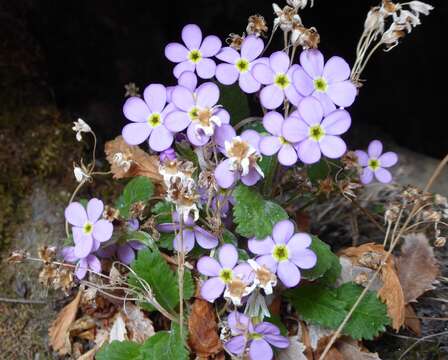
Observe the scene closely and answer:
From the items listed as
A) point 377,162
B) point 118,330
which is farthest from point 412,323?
point 118,330

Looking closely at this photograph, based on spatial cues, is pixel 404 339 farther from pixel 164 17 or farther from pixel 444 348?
pixel 164 17

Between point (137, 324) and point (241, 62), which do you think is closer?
point (241, 62)

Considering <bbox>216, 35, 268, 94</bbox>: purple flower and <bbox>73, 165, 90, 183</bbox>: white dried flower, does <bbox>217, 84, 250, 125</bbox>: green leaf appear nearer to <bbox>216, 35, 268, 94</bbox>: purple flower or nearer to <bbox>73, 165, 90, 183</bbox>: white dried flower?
<bbox>216, 35, 268, 94</bbox>: purple flower

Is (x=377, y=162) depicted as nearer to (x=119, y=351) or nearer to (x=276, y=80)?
(x=276, y=80)

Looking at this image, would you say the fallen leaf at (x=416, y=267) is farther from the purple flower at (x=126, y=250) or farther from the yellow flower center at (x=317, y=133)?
the purple flower at (x=126, y=250)

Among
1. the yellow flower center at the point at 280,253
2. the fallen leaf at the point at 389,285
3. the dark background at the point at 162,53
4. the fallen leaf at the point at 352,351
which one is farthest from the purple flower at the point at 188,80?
the dark background at the point at 162,53

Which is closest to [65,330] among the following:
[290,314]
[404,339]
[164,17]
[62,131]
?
[290,314]

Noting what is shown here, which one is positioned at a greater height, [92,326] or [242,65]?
[242,65]

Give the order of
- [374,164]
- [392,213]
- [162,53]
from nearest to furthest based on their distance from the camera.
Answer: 1. [392,213]
2. [374,164]
3. [162,53]
